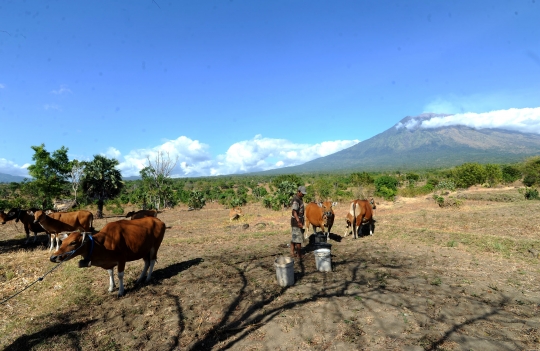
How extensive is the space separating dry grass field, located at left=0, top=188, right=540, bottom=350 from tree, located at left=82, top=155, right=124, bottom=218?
1745cm

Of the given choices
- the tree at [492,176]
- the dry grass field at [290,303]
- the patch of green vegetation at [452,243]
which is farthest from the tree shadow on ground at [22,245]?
the tree at [492,176]

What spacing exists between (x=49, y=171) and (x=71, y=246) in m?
23.8

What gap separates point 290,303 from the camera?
5.70 meters

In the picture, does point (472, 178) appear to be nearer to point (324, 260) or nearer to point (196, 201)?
point (196, 201)

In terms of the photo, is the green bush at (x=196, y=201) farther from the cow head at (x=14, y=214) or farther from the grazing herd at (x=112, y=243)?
the grazing herd at (x=112, y=243)

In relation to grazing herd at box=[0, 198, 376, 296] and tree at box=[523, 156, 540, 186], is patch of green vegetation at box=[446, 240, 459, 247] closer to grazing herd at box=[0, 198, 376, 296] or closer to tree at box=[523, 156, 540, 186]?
grazing herd at box=[0, 198, 376, 296]

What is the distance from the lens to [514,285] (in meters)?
6.68

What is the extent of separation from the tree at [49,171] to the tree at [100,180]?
178cm

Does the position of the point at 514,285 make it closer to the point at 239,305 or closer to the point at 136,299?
the point at 239,305

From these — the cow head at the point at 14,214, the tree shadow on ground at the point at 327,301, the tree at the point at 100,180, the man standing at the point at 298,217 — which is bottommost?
the tree shadow on ground at the point at 327,301

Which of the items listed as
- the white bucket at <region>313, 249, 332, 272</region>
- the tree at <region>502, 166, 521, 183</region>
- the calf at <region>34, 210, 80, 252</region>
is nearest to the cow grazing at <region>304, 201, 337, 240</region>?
the white bucket at <region>313, 249, 332, 272</region>

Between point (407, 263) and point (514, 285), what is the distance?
2.46m

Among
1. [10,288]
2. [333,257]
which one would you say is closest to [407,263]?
[333,257]

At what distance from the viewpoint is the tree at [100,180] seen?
26.2 meters
